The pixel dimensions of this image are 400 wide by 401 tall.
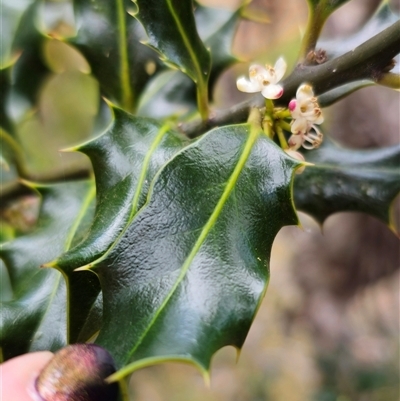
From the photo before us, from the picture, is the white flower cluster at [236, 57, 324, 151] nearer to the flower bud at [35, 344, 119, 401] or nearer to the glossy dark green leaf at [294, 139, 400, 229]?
the glossy dark green leaf at [294, 139, 400, 229]

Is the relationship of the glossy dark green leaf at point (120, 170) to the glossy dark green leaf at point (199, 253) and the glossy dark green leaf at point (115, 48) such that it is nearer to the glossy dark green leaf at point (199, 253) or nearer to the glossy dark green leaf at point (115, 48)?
the glossy dark green leaf at point (199, 253)

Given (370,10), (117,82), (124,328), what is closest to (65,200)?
(117,82)

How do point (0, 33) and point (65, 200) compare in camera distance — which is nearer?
point (65, 200)

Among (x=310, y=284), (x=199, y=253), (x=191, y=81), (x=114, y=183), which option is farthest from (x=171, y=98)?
(x=310, y=284)

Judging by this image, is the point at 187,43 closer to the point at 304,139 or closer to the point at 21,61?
the point at 304,139

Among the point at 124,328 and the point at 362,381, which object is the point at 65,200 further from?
the point at 362,381

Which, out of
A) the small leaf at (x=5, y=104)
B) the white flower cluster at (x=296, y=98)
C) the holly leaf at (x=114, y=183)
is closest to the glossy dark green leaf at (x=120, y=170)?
the holly leaf at (x=114, y=183)
